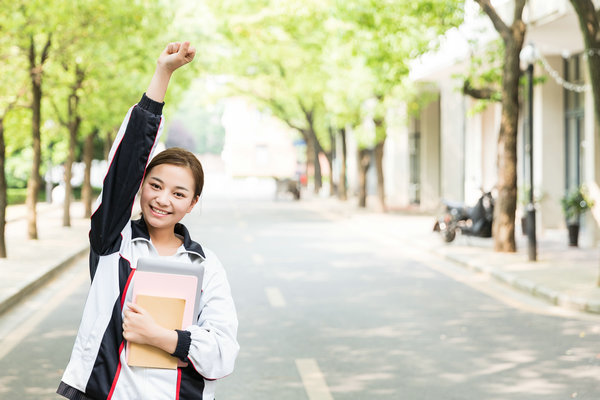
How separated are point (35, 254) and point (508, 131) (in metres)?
8.69

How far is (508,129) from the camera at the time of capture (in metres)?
16.0

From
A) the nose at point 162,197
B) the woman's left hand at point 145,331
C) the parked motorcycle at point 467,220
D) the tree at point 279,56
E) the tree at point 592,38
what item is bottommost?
the parked motorcycle at point 467,220

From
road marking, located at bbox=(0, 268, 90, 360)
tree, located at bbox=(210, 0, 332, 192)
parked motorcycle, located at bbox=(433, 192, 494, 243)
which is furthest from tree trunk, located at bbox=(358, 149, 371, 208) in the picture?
road marking, located at bbox=(0, 268, 90, 360)

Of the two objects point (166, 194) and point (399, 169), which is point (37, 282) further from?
point (399, 169)

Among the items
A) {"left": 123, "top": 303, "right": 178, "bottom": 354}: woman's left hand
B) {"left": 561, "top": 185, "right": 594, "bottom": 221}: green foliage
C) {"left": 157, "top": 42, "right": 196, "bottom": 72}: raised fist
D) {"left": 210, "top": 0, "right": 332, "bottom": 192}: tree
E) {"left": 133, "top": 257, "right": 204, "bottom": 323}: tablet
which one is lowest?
{"left": 561, "top": 185, "right": 594, "bottom": 221}: green foliage

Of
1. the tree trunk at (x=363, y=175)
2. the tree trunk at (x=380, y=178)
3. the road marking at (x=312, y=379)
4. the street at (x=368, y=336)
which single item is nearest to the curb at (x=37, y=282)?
the street at (x=368, y=336)

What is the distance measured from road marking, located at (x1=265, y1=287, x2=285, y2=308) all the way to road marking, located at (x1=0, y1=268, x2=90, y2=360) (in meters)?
2.57

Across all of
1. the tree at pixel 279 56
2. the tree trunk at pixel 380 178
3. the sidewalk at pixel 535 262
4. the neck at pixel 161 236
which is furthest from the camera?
the tree trunk at pixel 380 178

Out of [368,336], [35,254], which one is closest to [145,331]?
[368,336]

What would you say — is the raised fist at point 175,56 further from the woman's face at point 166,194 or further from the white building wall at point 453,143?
the white building wall at point 453,143

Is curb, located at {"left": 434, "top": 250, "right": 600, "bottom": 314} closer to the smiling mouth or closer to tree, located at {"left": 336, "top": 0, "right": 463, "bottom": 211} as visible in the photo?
tree, located at {"left": 336, "top": 0, "right": 463, "bottom": 211}

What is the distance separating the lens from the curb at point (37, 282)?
10.3m

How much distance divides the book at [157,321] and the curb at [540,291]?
8.37 metres

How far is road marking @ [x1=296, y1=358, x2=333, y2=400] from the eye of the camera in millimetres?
6402
